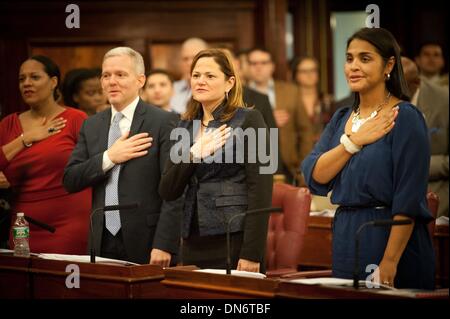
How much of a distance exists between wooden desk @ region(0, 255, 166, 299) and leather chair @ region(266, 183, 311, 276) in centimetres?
119

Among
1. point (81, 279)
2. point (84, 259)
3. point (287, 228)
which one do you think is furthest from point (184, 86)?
point (81, 279)

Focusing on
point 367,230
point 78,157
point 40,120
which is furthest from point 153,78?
point 367,230

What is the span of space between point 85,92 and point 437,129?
1.98 meters

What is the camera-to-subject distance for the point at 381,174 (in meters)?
3.45

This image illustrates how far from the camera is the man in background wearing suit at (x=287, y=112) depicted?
284 inches

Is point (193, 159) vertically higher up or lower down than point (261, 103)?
lower down

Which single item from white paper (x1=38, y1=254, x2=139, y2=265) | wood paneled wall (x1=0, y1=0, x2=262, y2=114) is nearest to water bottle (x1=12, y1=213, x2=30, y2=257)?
white paper (x1=38, y1=254, x2=139, y2=265)

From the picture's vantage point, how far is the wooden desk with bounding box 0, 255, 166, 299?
145 inches

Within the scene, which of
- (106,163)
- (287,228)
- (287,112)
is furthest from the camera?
(287,112)

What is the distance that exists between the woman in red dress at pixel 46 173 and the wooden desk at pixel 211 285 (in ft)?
3.81

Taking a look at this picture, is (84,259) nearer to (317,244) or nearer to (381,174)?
(381,174)

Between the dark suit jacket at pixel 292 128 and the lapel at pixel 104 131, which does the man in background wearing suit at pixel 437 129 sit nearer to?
the dark suit jacket at pixel 292 128

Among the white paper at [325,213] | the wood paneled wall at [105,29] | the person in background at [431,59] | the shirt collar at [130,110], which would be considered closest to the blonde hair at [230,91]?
the shirt collar at [130,110]

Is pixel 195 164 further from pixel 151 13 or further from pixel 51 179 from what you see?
pixel 151 13
